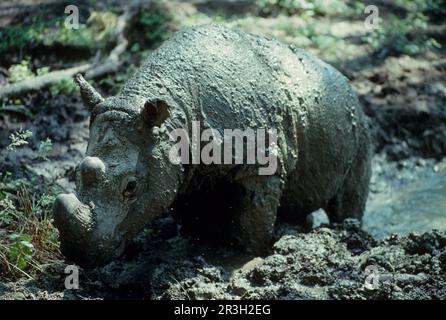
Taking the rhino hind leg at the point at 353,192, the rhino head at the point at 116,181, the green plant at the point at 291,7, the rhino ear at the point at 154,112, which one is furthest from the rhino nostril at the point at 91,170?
the green plant at the point at 291,7

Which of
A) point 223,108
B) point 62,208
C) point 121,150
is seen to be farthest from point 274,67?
point 62,208

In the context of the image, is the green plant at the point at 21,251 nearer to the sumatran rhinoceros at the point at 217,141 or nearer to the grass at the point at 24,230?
the grass at the point at 24,230

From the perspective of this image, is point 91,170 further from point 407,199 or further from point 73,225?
point 407,199

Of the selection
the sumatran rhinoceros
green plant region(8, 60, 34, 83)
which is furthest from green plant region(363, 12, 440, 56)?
green plant region(8, 60, 34, 83)

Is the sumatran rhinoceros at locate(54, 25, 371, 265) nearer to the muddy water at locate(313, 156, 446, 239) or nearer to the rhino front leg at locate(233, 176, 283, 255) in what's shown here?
the rhino front leg at locate(233, 176, 283, 255)

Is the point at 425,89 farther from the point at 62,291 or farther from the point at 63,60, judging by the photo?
Result: the point at 62,291

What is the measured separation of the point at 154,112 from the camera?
4410mm

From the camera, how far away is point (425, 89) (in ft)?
29.7

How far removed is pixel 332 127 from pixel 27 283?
110 inches

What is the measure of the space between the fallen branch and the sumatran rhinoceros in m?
2.93

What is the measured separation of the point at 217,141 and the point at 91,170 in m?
1.06

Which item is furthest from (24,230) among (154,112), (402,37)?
(402,37)

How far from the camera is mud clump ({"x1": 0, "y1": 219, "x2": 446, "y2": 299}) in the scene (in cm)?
441
